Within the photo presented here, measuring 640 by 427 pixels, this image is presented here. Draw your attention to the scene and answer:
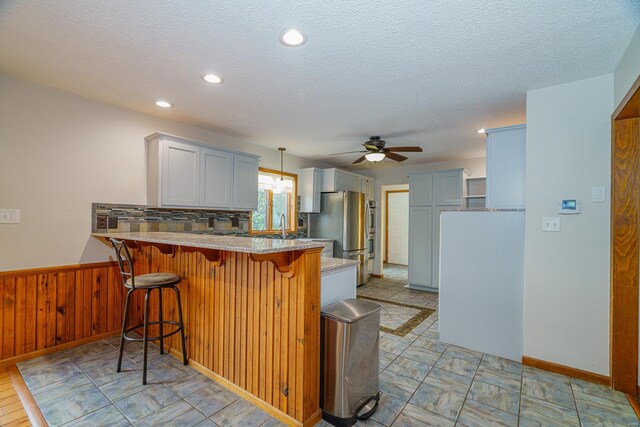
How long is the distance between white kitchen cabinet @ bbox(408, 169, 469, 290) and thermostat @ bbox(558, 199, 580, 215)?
264cm

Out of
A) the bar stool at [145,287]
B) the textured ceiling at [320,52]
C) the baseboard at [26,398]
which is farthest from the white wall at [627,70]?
the baseboard at [26,398]

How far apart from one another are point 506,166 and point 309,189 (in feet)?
10.4

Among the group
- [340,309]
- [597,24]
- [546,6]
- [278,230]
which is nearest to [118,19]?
[340,309]

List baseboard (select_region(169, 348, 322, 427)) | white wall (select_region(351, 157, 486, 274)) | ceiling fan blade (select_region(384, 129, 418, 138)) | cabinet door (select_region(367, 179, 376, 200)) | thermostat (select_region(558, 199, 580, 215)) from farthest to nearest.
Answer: cabinet door (select_region(367, 179, 376, 200))
white wall (select_region(351, 157, 486, 274))
ceiling fan blade (select_region(384, 129, 418, 138))
thermostat (select_region(558, 199, 580, 215))
baseboard (select_region(169, 348, 322, 427))

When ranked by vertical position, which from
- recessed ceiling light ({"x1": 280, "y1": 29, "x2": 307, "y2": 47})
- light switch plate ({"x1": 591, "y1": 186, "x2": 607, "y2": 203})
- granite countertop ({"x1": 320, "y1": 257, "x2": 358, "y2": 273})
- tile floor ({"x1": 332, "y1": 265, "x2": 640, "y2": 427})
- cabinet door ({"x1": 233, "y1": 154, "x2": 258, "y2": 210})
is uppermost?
recessed ceiling light ({"x1": 280, "y1": 29, "x2": 307, "y2": 47})

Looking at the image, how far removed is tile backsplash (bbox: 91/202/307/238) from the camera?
3057 mm

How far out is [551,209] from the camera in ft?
8.07

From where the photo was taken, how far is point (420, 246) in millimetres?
5363

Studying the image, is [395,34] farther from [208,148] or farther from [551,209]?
[208,148]

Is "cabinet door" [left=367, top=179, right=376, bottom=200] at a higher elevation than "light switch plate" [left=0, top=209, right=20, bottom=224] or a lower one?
higher

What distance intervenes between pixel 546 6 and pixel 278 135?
314cm

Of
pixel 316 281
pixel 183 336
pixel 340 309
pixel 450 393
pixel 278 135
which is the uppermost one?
pixel 278 135

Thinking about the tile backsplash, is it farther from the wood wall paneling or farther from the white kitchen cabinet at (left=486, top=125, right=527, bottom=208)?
the white kitchen cabinet at (left=486, top=125, right=527, bottom=208)

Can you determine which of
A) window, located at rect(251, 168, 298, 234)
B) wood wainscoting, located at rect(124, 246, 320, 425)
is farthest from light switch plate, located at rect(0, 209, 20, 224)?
window, located at rect(251, 168, 298, 234)
